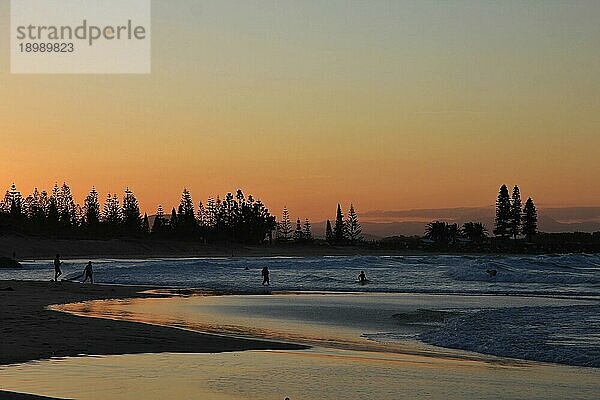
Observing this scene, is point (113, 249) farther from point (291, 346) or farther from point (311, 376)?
point (311, 376)

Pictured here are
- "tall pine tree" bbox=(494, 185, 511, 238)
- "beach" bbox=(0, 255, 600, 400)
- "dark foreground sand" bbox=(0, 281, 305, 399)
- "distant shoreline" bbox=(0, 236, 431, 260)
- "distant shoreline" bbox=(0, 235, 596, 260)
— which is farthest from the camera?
"tall pine tree" bbox=(494, 185, 511, 238)

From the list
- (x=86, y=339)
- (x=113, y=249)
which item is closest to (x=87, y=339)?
(x=86, y=339)

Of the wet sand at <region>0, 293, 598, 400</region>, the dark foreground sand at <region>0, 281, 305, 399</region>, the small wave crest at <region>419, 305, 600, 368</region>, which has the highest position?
the dark foreground sand at <region>0, 281, 305, 399</region>

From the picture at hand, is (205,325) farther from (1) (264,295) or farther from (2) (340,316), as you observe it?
(1) (264,295)

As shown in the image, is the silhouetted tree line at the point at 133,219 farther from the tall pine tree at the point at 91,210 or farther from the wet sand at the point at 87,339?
the wet sand at the point at 87,339

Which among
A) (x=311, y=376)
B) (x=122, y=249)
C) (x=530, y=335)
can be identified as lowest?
(x=530, y=335)

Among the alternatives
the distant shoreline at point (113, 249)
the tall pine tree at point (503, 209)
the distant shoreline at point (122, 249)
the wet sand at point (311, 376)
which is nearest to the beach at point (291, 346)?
the wet sand at point (311, 376)

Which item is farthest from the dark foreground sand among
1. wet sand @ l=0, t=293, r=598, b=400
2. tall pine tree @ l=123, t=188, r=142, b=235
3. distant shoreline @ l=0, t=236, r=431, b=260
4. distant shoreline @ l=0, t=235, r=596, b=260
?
tall pine tree @ l=123, t=188, r=142, b=235

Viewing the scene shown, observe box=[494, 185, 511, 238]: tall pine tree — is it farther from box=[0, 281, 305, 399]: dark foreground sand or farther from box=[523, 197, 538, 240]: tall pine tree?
box=[0, 281, 305, 399]: dark foreground sand

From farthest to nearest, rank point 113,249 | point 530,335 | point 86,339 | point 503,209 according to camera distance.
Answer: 1. point 503,209
2. point 113,249
3. point 530,335
4. point 86,339

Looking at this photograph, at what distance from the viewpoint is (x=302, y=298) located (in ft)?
120

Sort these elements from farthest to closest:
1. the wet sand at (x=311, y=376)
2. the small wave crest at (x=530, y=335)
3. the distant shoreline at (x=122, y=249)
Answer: the distant shoreline at (x=122, y=249)
the small wave crest at (x=530, y=335)
the wet sand at (x=311, y=376)

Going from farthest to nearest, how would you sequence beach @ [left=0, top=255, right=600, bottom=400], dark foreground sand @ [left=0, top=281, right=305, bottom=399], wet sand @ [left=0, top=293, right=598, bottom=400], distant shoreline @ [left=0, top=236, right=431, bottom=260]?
distant shoreline @ [left=0, top=236, right=431, bottom=260], dark foreground sand @ [left=0, top=281, right=305, bottom=399], beach @ [left=0, top=255, right=600, bottom=400], wet sand @ [left=0, top=293, right=598, bottom=400]

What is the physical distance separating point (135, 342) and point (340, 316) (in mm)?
10046
